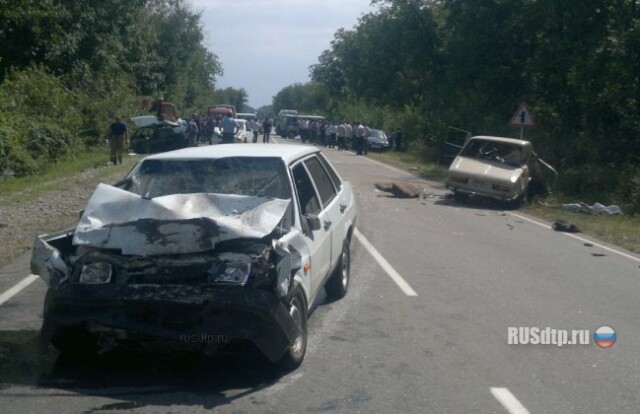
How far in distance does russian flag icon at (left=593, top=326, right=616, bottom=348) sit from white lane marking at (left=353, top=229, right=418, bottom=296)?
212 centimetres

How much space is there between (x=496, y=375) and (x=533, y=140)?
23.5 meters

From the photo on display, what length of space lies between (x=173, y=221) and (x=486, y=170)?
14780 mm

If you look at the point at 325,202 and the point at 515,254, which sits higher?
the point at 325,202

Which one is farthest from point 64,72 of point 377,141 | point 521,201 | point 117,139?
point 521,201

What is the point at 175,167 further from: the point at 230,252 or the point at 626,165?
the point at 626,165

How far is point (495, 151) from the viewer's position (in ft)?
69.4

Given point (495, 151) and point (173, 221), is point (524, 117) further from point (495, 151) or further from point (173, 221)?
point (173, 221)

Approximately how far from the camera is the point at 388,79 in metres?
53.6

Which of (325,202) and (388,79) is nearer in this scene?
(325,202)

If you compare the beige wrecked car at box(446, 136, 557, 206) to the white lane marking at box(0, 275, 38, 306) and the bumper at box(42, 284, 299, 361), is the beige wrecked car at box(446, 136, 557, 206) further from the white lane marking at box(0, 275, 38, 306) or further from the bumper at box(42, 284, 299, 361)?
the bumper at box(42, 284, 299, 361)

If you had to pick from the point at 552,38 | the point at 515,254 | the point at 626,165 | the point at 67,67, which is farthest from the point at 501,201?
the point at 67,67

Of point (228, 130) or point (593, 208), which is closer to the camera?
point (593, 208)

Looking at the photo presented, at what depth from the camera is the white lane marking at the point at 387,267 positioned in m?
9.70

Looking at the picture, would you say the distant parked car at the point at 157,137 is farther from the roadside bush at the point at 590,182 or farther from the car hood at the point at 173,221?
the car hood at the point at 173,221
